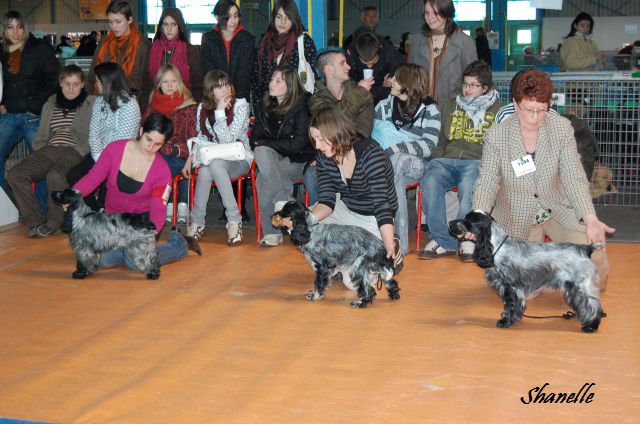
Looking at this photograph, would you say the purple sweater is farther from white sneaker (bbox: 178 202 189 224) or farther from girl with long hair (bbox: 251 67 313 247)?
white sneaker (bbox: 178 202 189 224)

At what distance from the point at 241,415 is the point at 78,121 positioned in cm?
403

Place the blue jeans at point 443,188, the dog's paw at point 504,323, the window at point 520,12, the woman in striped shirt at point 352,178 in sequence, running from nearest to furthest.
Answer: the dog's paw at point 504,323 < the woman in striped shirt at point 352,178 < the blue jeans at point 443,188 < the window at point 520,12

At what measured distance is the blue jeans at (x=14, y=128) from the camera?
23.7ft

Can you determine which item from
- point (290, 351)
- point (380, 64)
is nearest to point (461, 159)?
point (380, 64)

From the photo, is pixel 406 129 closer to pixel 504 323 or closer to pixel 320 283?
pixel 320 283

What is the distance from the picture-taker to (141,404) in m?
3.41

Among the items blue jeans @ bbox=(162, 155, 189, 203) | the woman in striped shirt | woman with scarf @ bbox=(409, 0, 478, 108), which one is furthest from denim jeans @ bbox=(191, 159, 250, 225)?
woman with scarf @ bbox=(409, 0, 478, 108)

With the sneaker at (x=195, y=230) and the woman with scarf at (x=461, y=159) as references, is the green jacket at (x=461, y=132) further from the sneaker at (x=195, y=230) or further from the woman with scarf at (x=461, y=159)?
the sneaker at (x=195, y=230)

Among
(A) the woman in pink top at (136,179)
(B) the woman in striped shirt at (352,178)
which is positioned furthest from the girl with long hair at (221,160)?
(B) the woman in striped shirt at (352,178)

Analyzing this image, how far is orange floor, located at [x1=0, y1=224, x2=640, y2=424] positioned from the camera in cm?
336

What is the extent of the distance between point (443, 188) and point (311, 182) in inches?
35.6

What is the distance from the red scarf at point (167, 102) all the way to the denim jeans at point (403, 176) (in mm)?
1697

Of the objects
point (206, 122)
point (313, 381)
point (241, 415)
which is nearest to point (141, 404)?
point (241, 415)

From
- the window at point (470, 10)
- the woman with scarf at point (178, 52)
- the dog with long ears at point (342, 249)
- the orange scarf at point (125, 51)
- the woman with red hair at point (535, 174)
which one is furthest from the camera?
the window at point (470, 10)
